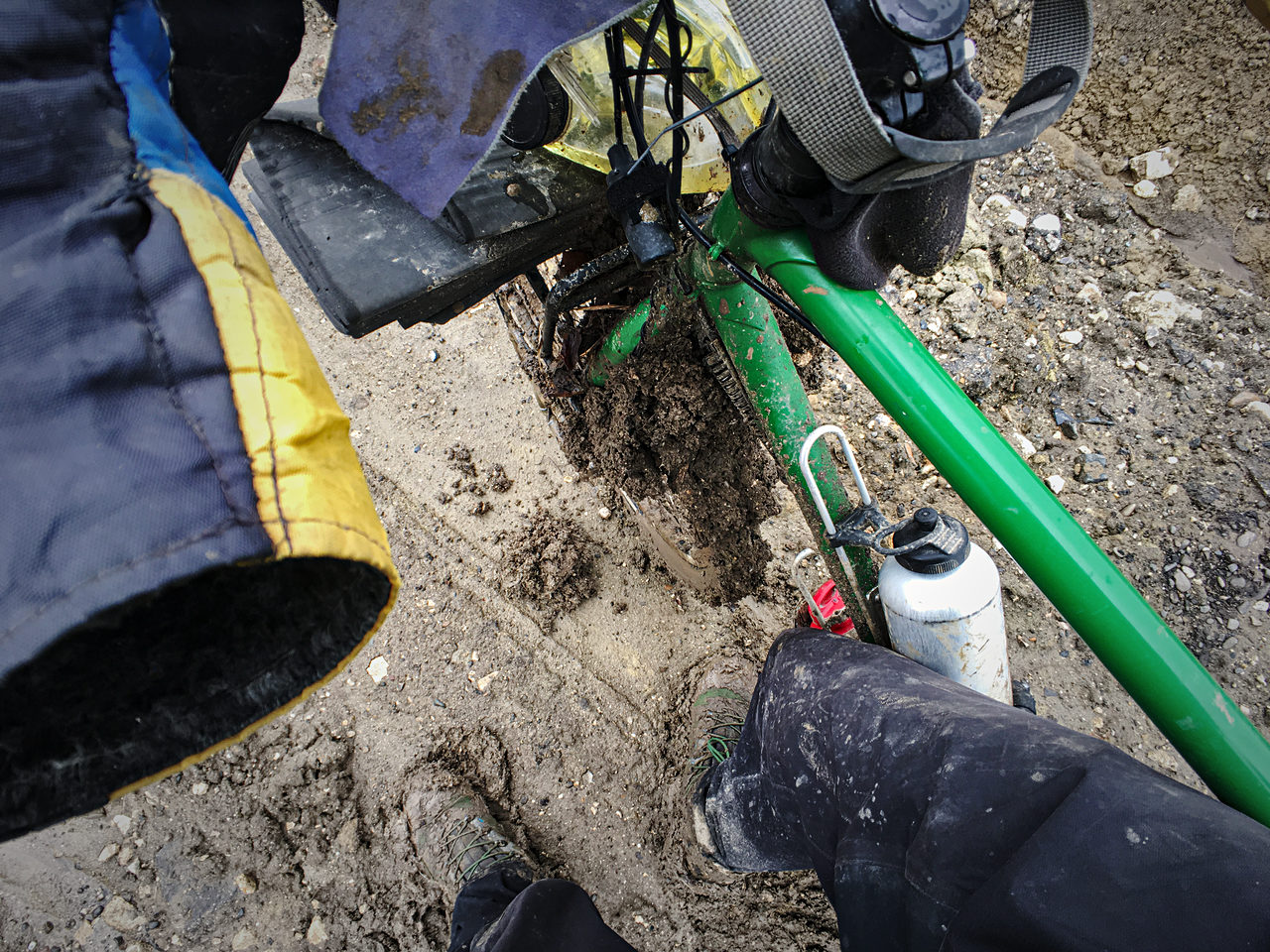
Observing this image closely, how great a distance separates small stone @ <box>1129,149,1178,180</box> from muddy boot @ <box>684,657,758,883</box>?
246cm

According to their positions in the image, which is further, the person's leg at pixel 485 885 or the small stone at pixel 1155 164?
the small stone at pixel 1155 164

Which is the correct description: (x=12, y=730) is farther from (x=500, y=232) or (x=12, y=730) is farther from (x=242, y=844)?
(x=242, y=844)

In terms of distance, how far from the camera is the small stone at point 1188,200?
2.47 metres

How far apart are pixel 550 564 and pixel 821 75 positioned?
1821mm

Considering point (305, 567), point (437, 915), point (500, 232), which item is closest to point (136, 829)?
point (437, 915)

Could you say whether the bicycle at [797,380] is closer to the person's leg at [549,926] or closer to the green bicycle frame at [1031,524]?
the green bicycle frame at [1031,524]

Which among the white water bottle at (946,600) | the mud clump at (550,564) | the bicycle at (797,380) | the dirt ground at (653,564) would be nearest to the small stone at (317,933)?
the dirt ground at (653,564)

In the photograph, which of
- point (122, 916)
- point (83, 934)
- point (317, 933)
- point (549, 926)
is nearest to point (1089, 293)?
point (549, 926)

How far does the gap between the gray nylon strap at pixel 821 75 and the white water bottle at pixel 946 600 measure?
62cm

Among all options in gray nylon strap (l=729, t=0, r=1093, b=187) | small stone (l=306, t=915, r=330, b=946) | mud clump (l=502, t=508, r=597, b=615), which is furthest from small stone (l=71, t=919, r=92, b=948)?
gray nylon strap (l=729, t=0, r=1093, b=187)

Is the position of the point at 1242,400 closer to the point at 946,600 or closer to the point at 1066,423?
the point at 1066,423

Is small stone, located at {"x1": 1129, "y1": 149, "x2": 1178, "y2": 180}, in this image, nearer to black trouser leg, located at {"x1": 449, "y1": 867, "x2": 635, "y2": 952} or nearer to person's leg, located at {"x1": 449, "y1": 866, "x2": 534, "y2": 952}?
A: black trouser leg, located at {"x1": 449, "y1": 867, "x2": 635, "y2": 952}

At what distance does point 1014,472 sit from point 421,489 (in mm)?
1973

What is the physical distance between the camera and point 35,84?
25.1 inches
